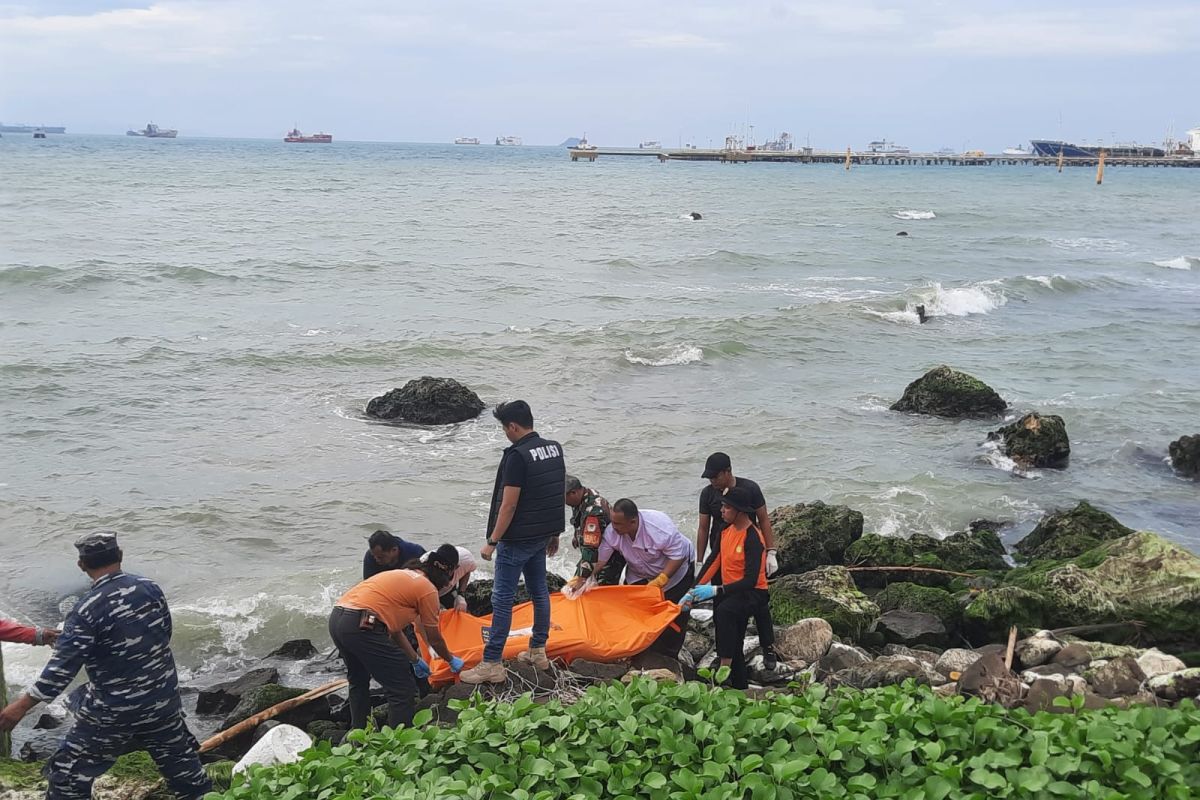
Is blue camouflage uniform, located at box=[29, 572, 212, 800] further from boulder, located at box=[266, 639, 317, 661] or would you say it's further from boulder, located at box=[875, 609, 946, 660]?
boulder, located at box=[875, 609, 946, 660]

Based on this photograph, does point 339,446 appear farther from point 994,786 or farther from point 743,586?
point 994,786

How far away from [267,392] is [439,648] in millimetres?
13841

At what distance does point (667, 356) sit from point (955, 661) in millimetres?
15782

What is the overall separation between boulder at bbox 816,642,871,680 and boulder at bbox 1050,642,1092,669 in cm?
141

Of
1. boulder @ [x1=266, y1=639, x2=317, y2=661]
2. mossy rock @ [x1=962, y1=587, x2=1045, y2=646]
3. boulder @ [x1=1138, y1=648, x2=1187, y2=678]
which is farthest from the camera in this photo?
boulder @ [x1=266, y1=639, x2=317, y2=661]

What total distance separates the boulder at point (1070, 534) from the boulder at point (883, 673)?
4.64 metres

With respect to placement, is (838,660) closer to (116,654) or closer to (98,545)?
(116,654)

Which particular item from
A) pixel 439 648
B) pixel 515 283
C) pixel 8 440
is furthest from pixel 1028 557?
pixel 515 283

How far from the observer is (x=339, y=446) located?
1702 centimetres

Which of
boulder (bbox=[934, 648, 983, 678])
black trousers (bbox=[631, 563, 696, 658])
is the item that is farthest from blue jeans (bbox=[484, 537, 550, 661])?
boulder (bbox=[934, 648, 983, 678])

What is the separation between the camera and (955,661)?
8164 millimetres

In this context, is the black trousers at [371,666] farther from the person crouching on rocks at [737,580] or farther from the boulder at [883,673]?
the boulder at [883,673]

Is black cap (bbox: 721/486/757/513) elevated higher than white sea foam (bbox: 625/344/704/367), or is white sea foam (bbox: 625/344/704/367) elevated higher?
black cap (bbox: 721/486/757/513)

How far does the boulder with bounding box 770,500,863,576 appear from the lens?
1176cm
